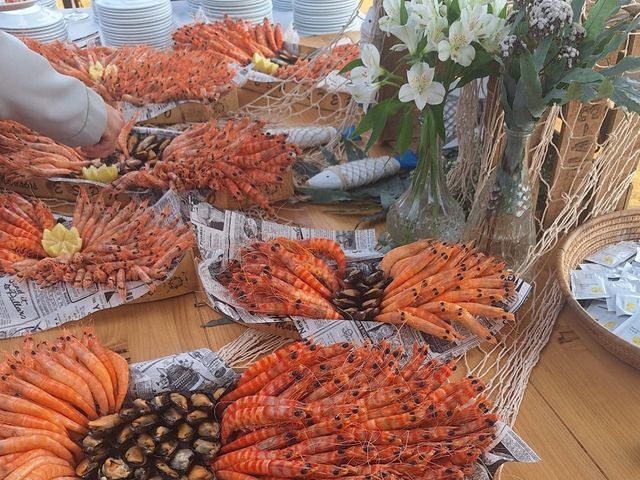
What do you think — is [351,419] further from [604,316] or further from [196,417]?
[604,316]

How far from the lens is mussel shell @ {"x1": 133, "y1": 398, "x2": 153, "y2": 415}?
88cm

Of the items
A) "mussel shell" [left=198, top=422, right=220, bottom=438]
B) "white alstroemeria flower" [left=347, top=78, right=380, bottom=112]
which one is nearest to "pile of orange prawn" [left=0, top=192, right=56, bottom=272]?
"mussel shell" [left=198, top=422, right=220, bottom=438]

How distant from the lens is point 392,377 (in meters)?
0.89

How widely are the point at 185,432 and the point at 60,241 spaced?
0.65 m

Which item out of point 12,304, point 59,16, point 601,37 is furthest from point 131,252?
point 59,16

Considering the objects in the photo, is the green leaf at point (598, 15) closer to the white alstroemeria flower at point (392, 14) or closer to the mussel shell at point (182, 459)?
the white alstroemeria flower at point (392, 14)

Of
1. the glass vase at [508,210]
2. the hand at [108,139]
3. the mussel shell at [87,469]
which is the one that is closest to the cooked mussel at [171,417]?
the mussel shell at [87,469]

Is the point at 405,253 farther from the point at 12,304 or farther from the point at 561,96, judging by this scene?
the point at 12,304

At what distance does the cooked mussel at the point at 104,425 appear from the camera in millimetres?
848

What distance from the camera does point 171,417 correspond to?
2.86 ft

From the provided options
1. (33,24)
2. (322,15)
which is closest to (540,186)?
(322,15)

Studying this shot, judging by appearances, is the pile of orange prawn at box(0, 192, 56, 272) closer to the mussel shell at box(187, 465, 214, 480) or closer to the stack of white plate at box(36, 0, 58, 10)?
the mussel shell at box(187, 465, 214, 480)

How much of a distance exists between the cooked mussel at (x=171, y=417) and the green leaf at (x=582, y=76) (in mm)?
823

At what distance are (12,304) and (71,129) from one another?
0.51m
